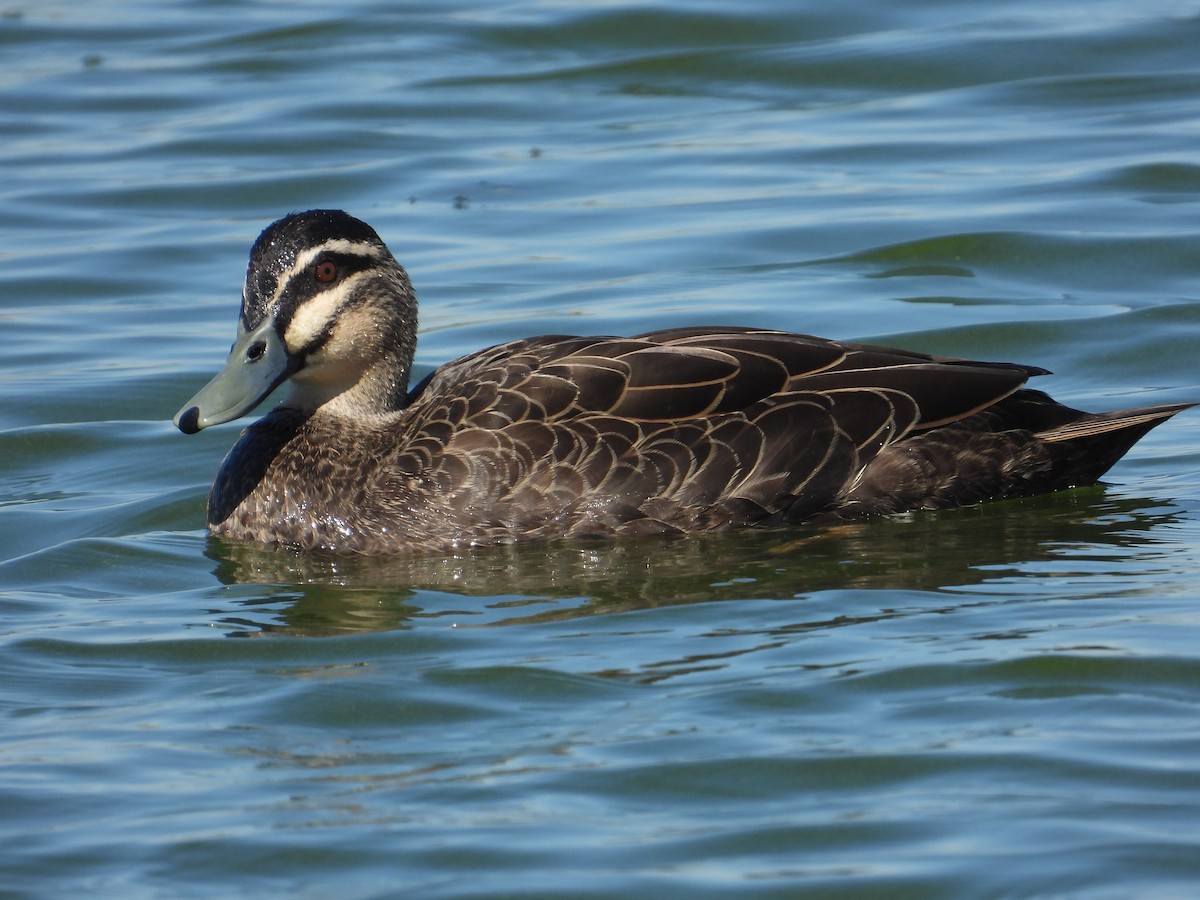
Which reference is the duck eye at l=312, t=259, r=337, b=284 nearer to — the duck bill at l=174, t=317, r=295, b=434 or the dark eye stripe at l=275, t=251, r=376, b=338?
the dark eye stripe at l=275, t=251, r=376, b=338

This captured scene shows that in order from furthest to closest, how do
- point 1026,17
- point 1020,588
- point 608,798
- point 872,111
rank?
point 1026,17
point 872,111
point 1020,588
point 608,798

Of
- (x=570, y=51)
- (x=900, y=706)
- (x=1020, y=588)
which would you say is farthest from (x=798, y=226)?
(x=900, y=706)

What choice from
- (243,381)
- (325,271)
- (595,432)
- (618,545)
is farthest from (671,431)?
(243,381)

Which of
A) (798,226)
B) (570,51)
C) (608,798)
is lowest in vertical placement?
(608,798)

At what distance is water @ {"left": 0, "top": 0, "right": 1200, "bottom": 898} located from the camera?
5688mm

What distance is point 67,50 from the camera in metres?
19.2

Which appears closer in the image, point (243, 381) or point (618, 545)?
point (618, 545)

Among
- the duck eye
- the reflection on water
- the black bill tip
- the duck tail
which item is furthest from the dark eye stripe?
the duck tail

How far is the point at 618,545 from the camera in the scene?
845 centimetres

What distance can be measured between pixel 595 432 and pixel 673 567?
657 mm

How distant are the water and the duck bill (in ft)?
2.04

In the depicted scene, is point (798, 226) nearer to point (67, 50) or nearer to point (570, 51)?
point (570, 51)

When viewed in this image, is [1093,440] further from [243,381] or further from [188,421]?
[188,421]

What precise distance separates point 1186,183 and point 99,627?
894cm
